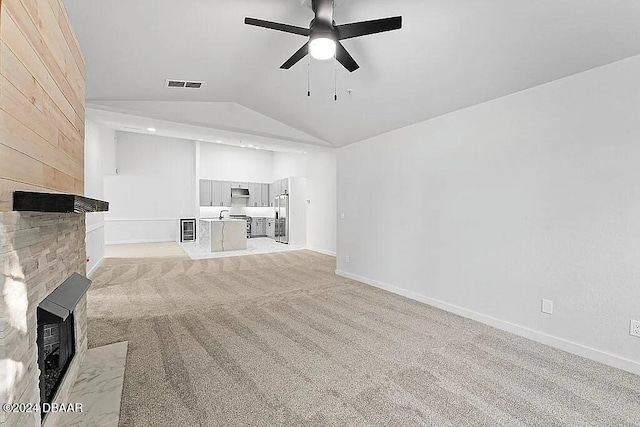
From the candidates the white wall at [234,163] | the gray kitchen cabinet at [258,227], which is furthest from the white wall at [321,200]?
the gray kitchen cabinet at [258,227]

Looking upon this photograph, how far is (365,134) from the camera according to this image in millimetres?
5215

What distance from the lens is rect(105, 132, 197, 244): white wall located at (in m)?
9.80

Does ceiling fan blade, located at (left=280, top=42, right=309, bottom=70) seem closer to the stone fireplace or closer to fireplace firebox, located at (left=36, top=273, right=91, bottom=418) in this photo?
the stone fireplace

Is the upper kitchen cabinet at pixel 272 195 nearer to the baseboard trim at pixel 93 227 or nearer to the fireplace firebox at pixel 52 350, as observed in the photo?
the baseboard trim at pixel 93 227

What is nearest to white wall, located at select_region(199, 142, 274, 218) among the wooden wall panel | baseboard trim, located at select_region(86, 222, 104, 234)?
baseboard trim, located at select_region(86, 222, 104, 234)

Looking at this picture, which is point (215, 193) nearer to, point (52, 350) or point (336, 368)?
point (52, 350)

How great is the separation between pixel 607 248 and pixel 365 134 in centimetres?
344

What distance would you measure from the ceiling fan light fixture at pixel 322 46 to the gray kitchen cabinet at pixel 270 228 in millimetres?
9173

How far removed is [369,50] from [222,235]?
666cm

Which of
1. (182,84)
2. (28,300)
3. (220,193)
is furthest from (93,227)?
(28,300)

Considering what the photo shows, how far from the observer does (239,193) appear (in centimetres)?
1154

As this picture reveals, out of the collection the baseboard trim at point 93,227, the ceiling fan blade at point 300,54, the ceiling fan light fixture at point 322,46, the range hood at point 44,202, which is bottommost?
the baseboard trim at point 93,227

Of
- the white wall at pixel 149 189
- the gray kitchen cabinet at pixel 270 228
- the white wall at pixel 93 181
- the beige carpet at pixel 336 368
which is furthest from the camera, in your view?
the gray kitchen cabinet at pixel 270 228

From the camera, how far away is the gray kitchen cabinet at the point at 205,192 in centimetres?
1084
